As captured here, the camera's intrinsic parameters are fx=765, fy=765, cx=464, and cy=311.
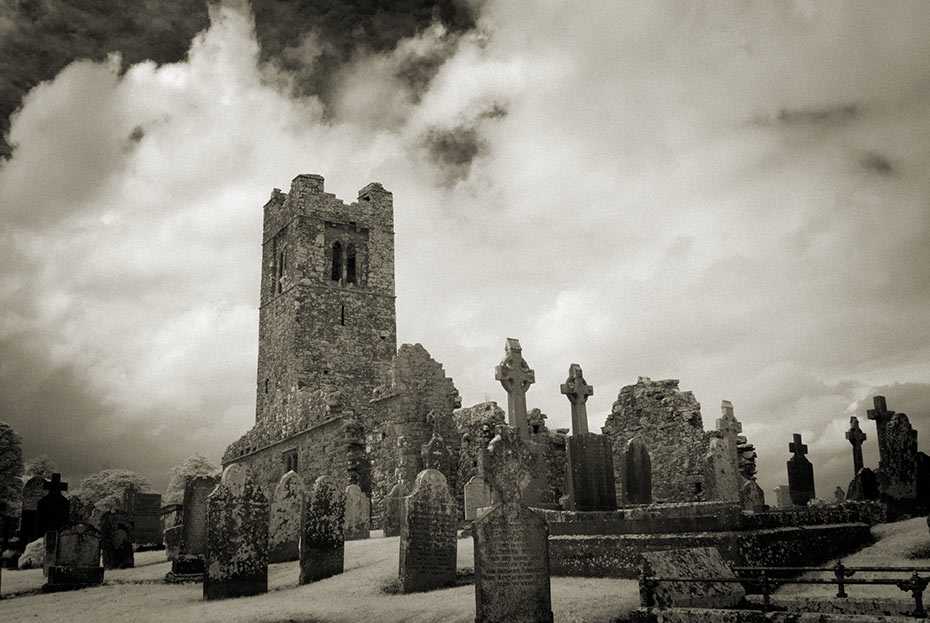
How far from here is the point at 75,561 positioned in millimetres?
13766

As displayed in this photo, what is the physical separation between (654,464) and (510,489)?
768cm

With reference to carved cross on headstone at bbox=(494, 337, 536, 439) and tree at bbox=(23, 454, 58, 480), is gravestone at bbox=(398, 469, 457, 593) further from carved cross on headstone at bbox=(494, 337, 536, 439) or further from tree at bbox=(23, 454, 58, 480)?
tree at bbox=(23, 454, 58, 480)

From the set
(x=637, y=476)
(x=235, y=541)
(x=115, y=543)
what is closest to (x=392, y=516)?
(x=637, y=476)

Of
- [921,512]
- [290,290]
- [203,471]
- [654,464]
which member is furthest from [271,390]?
[921,512]

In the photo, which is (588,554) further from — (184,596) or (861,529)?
(184,596)

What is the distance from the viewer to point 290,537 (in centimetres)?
1438

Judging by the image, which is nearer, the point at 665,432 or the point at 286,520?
the point at 286,520

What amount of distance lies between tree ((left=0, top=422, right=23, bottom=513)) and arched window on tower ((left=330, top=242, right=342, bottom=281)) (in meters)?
15.0

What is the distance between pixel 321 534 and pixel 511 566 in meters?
4.70

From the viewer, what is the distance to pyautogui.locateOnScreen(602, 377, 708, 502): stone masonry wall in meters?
20.3

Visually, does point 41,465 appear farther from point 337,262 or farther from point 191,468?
point 337,262

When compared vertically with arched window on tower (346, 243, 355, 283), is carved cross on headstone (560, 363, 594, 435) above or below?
below

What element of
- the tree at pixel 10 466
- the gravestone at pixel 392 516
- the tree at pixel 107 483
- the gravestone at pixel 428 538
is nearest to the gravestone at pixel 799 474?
the gravestone at pixel 392 516

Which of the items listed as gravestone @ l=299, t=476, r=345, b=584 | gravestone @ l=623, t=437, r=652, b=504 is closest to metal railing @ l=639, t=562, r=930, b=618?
gravestone @ l=299, t=476, r=345, b=584
